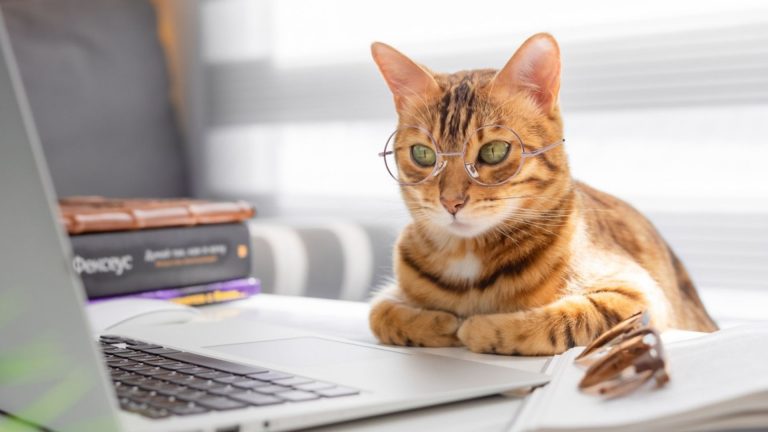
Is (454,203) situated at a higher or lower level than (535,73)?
lower

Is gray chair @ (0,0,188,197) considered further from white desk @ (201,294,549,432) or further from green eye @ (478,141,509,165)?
green eye @ (478,141,509,165)

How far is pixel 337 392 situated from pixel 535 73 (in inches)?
19.5

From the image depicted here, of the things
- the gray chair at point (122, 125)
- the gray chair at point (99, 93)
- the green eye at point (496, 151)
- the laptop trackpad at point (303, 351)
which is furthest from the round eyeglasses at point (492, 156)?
the gray chair at point (99, 93)

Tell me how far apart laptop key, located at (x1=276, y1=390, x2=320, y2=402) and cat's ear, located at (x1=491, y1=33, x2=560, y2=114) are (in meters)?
0.48

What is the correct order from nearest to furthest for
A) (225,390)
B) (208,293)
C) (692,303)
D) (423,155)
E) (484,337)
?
(225,390)
(484,337)
(423,155)
(692,303)
(208,293)

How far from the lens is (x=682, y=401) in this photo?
1.60ft

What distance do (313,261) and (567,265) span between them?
3.19ft

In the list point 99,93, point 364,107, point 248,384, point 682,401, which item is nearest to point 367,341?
point 248,384

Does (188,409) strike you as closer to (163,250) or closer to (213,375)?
(213,375)

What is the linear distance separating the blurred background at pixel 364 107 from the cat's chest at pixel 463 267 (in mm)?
108

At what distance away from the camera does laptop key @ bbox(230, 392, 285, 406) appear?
1.66ft

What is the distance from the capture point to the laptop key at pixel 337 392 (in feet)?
1.77

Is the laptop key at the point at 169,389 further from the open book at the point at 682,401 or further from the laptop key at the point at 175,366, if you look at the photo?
the open book at the point at 682,401

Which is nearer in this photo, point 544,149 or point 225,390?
point 225,390
